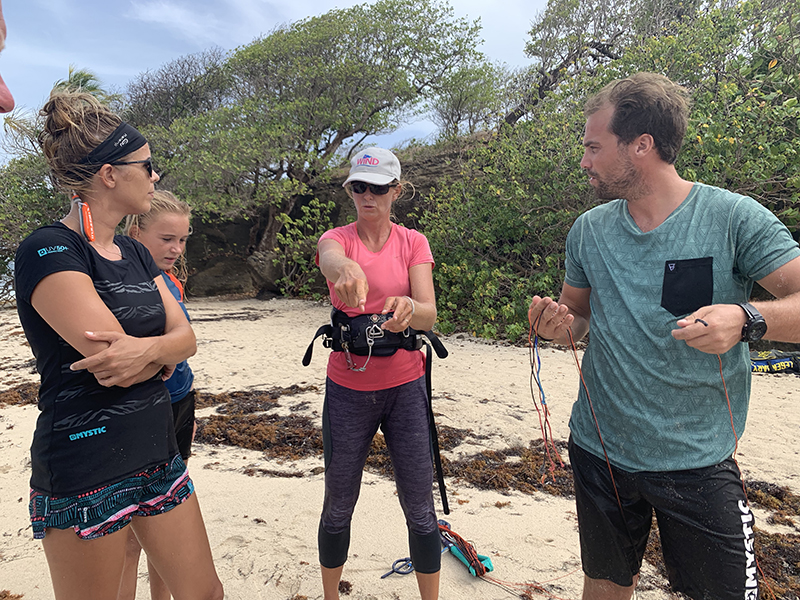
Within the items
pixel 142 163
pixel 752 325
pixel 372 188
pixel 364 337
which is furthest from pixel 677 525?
pixel 142 163

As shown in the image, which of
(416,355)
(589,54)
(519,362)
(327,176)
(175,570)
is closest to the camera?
(175,570)

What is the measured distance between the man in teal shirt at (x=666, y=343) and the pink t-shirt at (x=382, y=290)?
0.68 meters

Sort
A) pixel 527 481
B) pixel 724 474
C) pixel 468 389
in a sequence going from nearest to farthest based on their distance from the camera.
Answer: pixel 724 474 → pixel 527 481 → pixel 468 389

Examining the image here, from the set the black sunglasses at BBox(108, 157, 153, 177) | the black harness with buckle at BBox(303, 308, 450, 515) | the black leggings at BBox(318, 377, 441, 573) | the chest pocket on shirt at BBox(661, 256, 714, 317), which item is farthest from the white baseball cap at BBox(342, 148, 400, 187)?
the chest pocket on shirt at BBox(661, 256, 714, 317)

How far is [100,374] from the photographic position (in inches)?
59.5

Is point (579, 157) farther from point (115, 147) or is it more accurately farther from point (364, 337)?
point (115, 147)

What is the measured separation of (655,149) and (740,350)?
0.76 m

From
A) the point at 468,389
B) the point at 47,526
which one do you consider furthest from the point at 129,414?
the point at 468,389

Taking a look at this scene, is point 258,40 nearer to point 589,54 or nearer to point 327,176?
point 327,176

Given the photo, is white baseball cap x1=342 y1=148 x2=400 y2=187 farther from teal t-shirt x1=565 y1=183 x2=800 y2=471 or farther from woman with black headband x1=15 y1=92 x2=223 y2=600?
teal t-shirt x1=565 y1=183 x2=800 y2=471

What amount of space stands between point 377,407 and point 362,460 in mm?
271

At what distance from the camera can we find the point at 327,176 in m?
16.5

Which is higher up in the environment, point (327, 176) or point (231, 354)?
point (327, 176)

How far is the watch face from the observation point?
1433 millimetres
